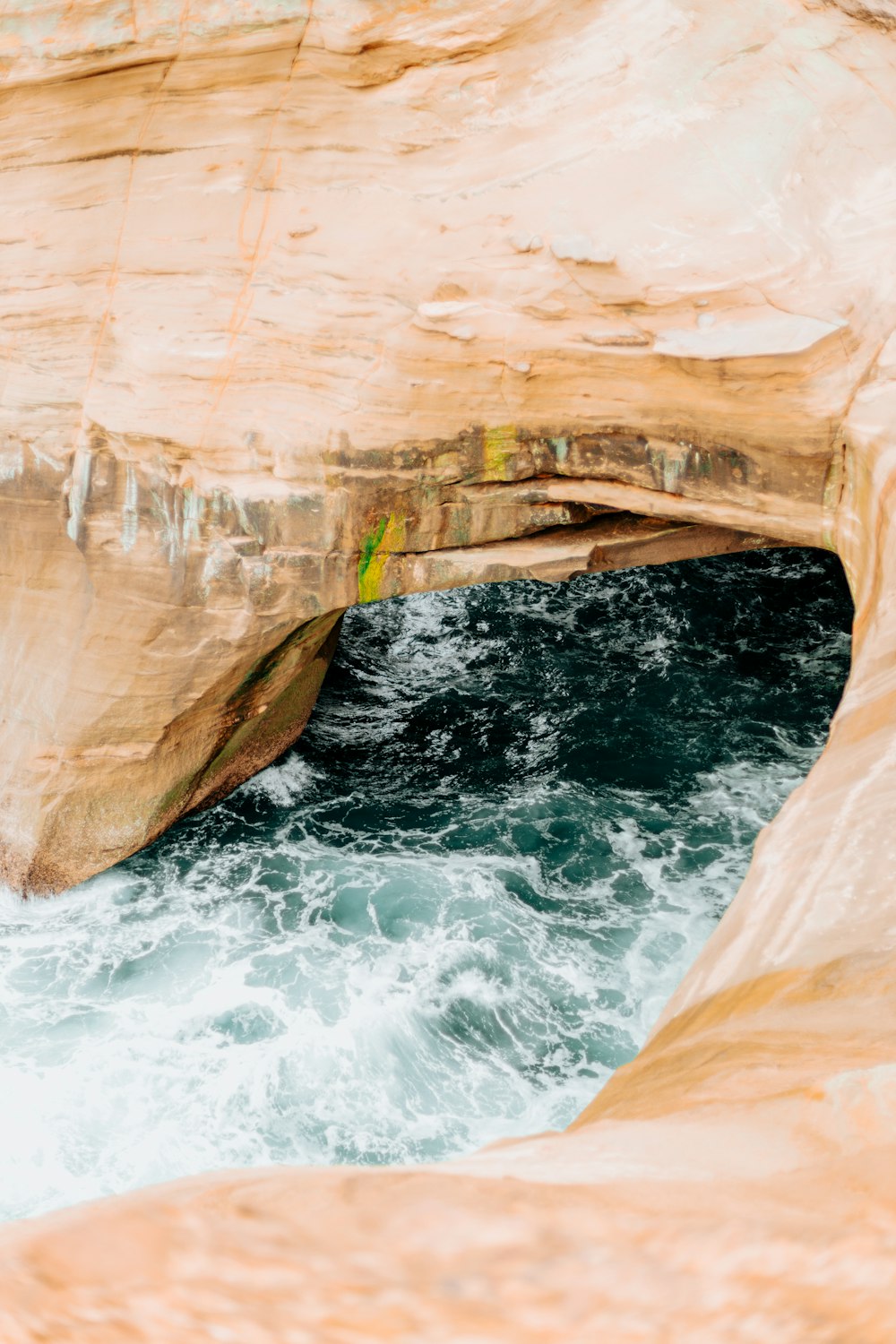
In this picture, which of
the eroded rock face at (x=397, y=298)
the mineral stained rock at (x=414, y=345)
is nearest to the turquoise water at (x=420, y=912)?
the mineral stained rock at (x=414, y=345)

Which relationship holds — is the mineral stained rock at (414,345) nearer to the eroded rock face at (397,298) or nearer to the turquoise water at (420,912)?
the eroded rock face at (397,298)

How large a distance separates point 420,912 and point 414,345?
3.72 meters

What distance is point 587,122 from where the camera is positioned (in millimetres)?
6188

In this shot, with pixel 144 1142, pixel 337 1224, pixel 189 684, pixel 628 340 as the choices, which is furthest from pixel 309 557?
pixel 337 1224

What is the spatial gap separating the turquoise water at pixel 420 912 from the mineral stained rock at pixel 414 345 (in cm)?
115

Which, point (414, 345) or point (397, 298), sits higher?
point (397, 298)

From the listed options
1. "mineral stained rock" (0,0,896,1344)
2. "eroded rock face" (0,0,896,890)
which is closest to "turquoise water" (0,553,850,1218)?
"mineral stained rock" (0,0,896,1344)

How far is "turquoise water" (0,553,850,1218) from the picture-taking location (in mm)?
6445

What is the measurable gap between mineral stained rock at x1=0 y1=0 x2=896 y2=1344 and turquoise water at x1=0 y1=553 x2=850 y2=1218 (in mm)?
1148

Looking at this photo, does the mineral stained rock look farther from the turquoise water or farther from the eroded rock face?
the turquoise water

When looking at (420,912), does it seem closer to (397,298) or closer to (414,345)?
(414,345)

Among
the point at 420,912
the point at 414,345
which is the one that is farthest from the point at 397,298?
the point at 420,912

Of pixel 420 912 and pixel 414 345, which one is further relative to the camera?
pixel 420 912

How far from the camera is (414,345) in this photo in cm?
645
